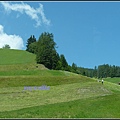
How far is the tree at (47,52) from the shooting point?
10475cm

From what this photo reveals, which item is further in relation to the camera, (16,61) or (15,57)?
(15,57)

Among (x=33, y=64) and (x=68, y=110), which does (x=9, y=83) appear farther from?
(x=33, y=64)

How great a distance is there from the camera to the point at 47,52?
344ft

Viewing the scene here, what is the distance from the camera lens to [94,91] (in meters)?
43.9

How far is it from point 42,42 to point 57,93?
66.5 metres

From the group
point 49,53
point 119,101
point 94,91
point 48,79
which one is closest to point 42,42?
point 49,53

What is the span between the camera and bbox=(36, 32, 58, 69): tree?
105m

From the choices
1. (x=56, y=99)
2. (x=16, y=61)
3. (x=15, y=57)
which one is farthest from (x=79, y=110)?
(x=15, y=57)

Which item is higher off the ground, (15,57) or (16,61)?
(15,57)

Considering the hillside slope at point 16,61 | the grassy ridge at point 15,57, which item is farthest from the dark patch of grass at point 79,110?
the grassy ridge at point 15,57

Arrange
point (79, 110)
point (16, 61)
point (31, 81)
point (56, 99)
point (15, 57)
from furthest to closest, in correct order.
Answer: point (15, 57) < point (16, 61) < point (31, 81) < point (56, 99) < point (79, 110)

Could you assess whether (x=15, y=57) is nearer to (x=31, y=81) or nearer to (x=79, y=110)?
(x=31, y=81)

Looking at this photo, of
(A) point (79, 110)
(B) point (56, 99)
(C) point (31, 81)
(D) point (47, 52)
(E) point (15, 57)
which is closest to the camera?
(A) point (79, 110)

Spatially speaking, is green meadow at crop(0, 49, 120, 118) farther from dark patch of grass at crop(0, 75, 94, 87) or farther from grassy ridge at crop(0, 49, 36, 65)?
grassy ridge at crop(0, 49, 36, 65)
